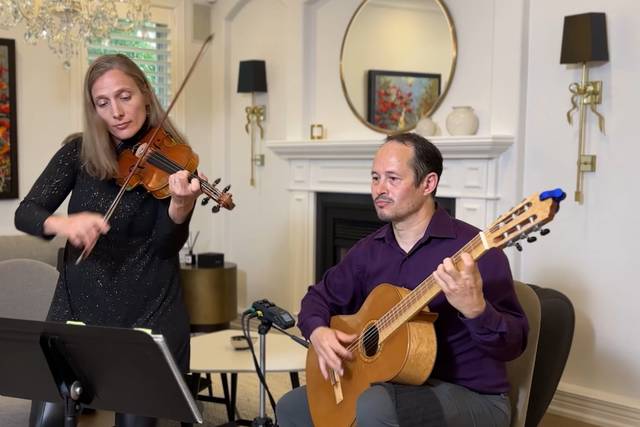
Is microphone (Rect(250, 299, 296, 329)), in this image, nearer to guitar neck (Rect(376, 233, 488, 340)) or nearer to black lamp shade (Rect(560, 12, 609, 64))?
guitar neck (Rect(376, 233, 488, 340))

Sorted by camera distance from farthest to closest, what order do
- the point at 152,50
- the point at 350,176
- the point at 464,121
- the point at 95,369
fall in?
1. the point at 152,50
2. the point at 350,176
3. the point at 464,121
4. the point at 95,369

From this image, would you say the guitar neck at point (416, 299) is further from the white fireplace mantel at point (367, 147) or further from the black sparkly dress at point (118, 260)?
the white fireplace mantel at point (367, 147)

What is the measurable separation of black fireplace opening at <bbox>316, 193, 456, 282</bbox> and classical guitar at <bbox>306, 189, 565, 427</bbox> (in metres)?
1.96

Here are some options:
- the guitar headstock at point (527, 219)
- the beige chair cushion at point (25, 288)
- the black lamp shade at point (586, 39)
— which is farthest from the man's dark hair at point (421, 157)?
the beige chair cushion at point (25, 288)

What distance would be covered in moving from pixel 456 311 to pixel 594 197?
4.91 ft

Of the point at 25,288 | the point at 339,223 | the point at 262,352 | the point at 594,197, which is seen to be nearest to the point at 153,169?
the point at 262,352

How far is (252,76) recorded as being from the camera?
4.55m

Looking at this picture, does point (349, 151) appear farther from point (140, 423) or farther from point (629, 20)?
point (140, 423)

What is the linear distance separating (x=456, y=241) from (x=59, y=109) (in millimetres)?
3299

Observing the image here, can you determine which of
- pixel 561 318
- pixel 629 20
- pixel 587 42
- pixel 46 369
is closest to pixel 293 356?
pixel 561 318

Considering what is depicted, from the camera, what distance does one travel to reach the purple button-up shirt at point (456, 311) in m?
1.69

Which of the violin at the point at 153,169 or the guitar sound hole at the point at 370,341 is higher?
the violin at the point at 153,169

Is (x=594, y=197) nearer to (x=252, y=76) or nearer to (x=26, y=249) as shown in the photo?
(x=252, y=76)

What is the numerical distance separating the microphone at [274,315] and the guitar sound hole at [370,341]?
31 centimetres
